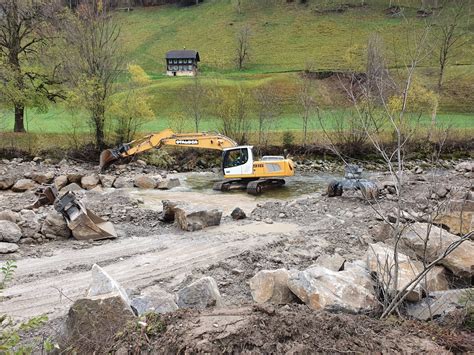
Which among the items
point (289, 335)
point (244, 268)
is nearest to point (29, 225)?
point (244, 268)

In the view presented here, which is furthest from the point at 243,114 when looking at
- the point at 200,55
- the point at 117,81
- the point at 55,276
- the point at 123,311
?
the point at 200,55

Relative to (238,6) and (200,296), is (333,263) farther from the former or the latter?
(238,6)

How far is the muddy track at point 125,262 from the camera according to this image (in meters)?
8.35

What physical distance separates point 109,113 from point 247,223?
16.3 meters

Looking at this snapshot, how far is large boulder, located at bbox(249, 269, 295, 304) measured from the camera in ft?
22.5

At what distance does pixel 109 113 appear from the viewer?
2694 centimetres

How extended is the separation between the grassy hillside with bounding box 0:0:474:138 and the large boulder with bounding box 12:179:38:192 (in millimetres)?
8211

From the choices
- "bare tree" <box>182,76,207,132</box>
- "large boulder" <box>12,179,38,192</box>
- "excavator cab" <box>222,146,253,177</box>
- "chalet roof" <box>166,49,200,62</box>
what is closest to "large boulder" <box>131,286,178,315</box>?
"excavator cab" <box>222,146,253,177</box>

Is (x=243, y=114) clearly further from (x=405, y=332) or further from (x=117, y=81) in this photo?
(x=405, y=332)

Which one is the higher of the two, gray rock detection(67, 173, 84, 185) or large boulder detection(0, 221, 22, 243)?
large boulder detection(0, 221, 22, 243)

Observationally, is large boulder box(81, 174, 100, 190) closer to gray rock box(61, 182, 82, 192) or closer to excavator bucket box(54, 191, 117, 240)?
gray rock box(61, 182, 82, 192)

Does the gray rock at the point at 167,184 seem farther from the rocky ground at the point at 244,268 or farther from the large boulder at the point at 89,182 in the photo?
the large boulder at the point at 89,182

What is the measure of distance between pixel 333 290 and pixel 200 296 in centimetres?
Answer: 199

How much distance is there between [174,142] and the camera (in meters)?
21.7
